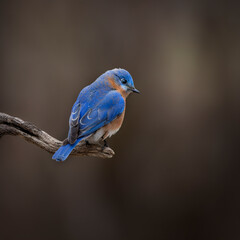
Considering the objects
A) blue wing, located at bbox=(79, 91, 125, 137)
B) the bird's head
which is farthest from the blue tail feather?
the bird's head

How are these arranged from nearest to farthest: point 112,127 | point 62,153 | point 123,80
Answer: point 62,153
point 112,127
point 123,80

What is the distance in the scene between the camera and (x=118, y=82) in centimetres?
305

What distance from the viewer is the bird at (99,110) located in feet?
8.30

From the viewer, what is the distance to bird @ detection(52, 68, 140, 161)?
8.30 ft

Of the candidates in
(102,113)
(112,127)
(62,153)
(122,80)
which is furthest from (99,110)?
(62,153)

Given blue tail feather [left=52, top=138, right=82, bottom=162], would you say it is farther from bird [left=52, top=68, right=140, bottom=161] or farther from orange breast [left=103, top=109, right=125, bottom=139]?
orange breast [left=103, top=109, right=125, bottom=139]

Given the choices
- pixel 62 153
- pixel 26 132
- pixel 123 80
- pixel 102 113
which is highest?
pixel 123 80

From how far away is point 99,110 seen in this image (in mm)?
2729

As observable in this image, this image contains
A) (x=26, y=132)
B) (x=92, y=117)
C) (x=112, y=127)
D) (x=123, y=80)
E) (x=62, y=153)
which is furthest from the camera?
(x=123, y=80)

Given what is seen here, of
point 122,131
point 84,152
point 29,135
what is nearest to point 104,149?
point 84,152

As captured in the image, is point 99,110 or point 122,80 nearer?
point 99,110

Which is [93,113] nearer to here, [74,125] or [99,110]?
[99,110]

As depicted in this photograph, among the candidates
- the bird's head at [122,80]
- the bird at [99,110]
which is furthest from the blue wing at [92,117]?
the bird's head at [122,80]

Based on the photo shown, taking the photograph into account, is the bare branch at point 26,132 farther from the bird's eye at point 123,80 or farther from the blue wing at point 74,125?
the bird's eye at point 123,80
